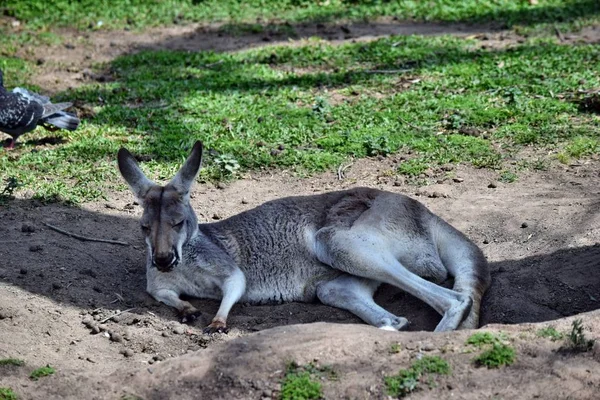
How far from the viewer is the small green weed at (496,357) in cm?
466

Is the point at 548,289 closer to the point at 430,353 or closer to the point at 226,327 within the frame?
the point at 430,353

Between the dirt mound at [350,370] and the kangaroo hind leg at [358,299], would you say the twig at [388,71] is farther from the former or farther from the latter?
the dirt mound at [350,370]

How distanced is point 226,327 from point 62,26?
26.4ft

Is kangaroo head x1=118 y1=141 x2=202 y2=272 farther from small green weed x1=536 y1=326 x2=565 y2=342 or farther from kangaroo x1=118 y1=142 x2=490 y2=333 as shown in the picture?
small green weed x1=536 y1=326 x2=565 y2=342

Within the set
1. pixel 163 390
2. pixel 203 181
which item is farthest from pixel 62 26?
pixel 163 390

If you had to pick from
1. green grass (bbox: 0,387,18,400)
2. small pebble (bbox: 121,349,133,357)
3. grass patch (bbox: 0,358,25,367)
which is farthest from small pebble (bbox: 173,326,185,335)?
green grass (bbox: 0,387,18,400)

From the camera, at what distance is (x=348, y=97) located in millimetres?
10047

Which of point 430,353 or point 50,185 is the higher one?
point 430,353

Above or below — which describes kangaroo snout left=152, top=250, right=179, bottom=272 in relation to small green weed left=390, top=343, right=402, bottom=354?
below

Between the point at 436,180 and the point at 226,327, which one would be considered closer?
the point at 226,327

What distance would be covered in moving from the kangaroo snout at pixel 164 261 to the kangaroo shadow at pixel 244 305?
0.38 m

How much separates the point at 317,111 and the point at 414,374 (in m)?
5.28

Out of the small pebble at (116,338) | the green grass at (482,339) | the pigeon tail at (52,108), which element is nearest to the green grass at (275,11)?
the pigeon tail at (52,108)

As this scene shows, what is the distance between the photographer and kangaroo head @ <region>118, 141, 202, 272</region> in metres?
5.97
